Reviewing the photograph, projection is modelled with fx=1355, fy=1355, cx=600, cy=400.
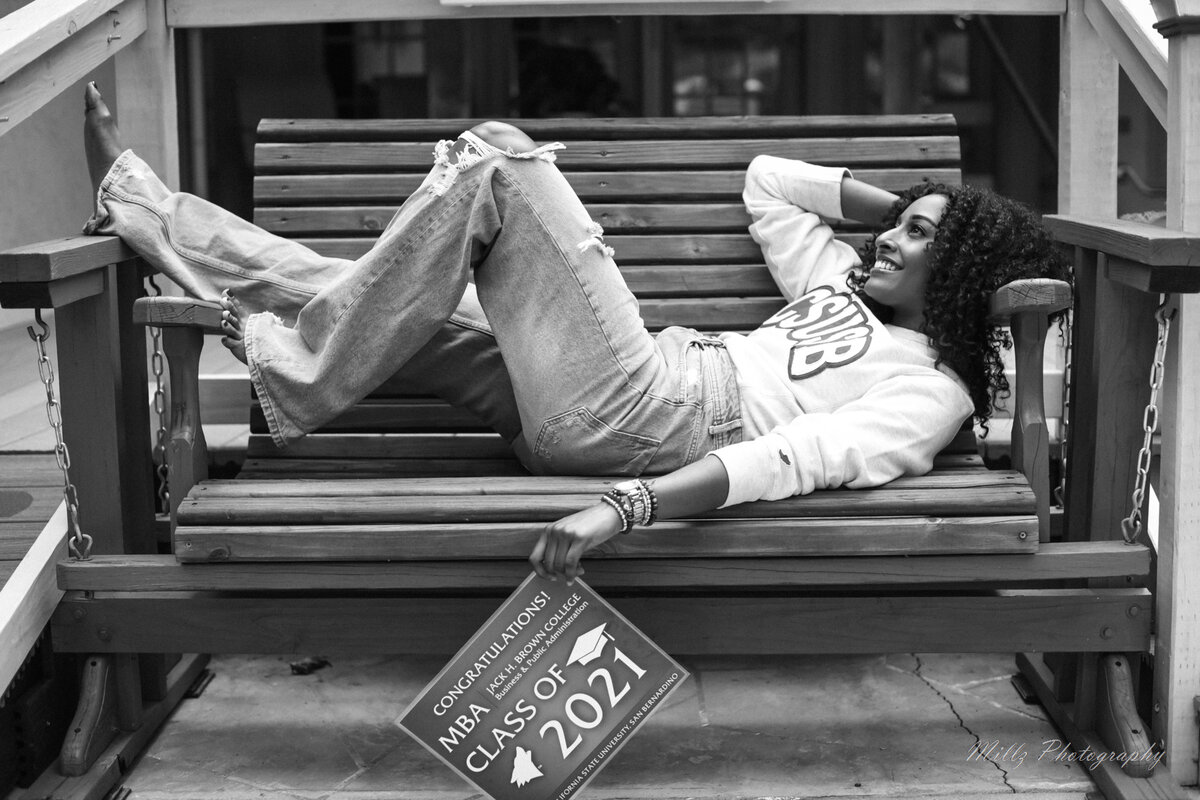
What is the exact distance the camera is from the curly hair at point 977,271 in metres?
2.69

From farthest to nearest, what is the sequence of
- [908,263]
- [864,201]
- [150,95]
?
[150,95] → [864,201] → [908,263]

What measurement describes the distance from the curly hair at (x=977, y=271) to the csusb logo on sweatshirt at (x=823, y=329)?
0.51 feet

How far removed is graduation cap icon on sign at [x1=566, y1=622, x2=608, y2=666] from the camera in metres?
2.34

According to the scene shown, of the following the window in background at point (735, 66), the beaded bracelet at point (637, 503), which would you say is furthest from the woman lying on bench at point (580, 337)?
the window in background at point (735, 66)

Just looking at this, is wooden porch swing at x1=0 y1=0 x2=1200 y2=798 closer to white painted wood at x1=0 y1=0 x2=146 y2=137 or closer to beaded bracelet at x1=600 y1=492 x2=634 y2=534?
beaded bracelet at x1=600 y1=492 x2=634 y2=534

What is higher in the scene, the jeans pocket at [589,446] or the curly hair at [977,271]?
the curly hair at [977,271]

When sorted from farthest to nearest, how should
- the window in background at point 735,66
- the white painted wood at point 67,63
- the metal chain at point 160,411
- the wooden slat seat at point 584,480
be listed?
the window in background at point 735,66, the metal chain at point 160,411, the white painted wood at point 67,63, the wooden slat seat at point 584,480

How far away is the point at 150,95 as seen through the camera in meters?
3.50

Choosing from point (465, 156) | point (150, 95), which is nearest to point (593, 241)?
point (465, 156)

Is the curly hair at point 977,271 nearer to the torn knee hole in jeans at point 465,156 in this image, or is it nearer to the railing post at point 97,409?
the torn knee hole in jeans at point 465,156

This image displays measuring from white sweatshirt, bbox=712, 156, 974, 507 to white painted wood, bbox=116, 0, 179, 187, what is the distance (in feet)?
5.30

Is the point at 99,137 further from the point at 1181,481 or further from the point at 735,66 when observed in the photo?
the point at 735,66

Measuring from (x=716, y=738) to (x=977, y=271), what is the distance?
1098 millimetres

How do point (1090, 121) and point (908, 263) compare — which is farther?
point (1090, 121)
